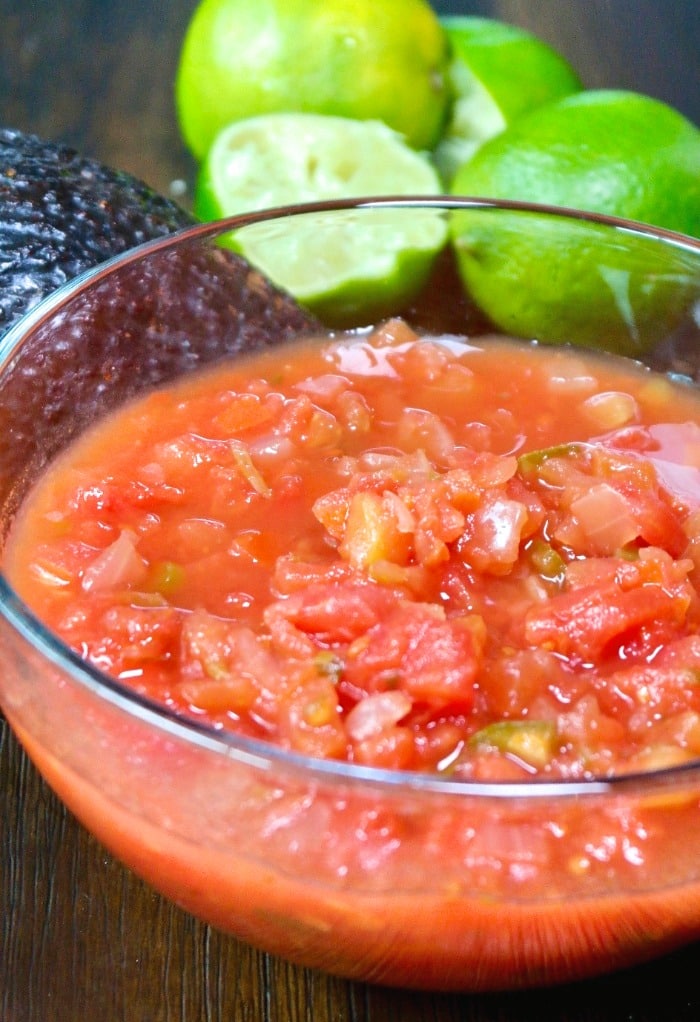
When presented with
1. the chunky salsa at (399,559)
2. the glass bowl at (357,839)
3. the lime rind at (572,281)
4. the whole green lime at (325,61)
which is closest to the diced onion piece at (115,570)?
the chunky salsa at (399,559)

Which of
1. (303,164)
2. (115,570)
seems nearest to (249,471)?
(115,570)

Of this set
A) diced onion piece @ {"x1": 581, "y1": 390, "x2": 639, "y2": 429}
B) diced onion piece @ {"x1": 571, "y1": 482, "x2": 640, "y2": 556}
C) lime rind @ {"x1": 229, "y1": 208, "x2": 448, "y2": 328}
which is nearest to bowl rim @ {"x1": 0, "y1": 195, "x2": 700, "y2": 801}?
diced onion piece @ {"x1": 571, "y1": 482, "x2": 640, "y2": 556}

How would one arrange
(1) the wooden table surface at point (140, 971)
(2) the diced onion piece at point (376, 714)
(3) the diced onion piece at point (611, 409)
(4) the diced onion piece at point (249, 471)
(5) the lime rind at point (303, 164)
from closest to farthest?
(2) the diced onion piece at point (376, 714) < (1) the wooden table surface at point (140, 971) < (4) the diced onion piece at point (249, 471) < (3) the diced onion piece at point (611, 409) < (5) the lime rind at point (303, 164)

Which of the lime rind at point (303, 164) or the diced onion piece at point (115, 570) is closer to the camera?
the diced onion piece at point (115, 570)

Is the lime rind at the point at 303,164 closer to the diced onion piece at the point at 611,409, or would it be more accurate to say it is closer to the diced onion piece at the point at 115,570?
the diced onion piece at the point at 611,409

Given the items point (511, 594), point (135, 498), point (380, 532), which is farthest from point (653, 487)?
point (135, 498)

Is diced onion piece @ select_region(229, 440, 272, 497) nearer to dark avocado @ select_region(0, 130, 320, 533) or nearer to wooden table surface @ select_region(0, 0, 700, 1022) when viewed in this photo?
dark avocado @ select_region(0, 130, 320, 533)

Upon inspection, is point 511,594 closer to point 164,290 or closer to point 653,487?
point 653,487
